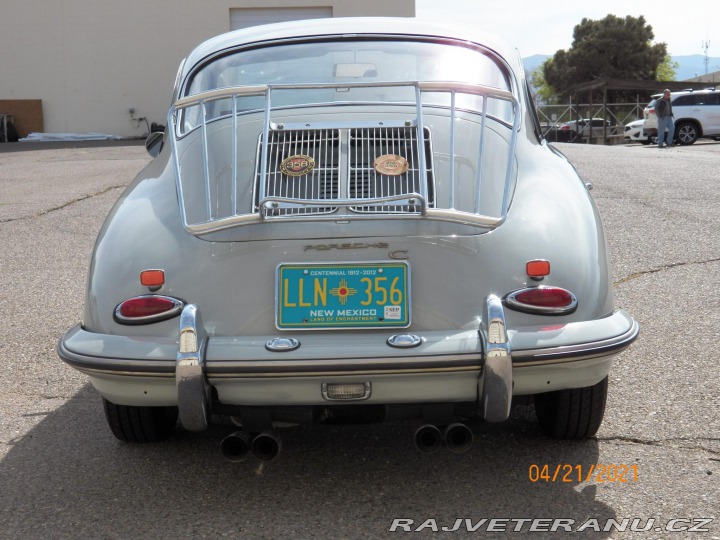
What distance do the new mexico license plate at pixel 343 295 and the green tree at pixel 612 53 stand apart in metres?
62.4

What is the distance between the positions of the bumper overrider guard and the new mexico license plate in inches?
2.9

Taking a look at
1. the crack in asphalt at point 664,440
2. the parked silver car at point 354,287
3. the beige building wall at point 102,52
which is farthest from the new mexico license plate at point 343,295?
the beige building wall at point 102,52

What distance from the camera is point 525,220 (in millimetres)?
3180

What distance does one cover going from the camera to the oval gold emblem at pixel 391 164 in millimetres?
3275

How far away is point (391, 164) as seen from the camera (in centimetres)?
330

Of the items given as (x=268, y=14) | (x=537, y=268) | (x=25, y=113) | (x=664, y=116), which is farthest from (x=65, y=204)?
(x=25, y=113)

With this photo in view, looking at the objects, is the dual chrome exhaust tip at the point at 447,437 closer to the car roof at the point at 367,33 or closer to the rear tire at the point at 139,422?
the rear tire at the point at 139,422

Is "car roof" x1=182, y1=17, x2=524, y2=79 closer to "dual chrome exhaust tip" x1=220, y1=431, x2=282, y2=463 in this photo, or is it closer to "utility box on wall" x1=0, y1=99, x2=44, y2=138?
"dual chrome exhaust tip" x1=220, y1=431, x2=282, y2=463

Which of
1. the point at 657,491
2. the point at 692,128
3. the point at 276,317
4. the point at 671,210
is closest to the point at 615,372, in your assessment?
the point at 657,491

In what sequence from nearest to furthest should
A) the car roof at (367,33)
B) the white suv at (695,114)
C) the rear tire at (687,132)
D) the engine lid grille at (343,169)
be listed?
the engine lid grille at (343,169) → the car roof at (367,33) → the white suv at (695,114) → the rear tire at (687,132)

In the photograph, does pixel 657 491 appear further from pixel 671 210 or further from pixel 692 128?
pixel 692 128

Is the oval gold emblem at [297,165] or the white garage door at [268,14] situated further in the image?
the white garage door at [268,14]

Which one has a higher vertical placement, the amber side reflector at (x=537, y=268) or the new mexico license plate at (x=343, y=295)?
the amber side reflector at (x=537, y=268)
